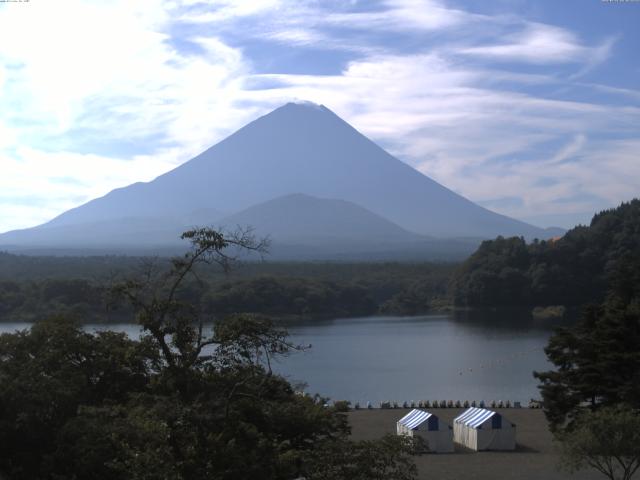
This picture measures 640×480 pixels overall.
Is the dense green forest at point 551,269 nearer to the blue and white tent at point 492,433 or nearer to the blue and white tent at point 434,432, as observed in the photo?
the blue and white tent at point 492,433

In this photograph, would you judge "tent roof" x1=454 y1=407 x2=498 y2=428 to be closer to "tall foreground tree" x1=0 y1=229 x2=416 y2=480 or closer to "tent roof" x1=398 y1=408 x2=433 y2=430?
"tent roof" x1=398 y1=408 x2=433 y2=430

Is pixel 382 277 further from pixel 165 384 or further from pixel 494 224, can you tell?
pixel 494 224

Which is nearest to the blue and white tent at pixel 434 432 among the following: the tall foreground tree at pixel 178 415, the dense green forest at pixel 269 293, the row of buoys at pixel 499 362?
the tall foreground tree at pixel 178 415

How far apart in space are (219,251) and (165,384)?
55.1 inches

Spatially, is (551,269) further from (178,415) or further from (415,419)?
(178,415)

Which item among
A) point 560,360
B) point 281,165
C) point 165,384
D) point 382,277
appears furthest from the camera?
→ point 281,165

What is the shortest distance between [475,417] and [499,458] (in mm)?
996

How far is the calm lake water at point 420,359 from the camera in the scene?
65.2ft

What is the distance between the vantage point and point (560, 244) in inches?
1705

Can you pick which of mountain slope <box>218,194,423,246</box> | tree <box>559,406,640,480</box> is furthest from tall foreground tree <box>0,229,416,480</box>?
mountain slope <box>218,194,423,246</box>

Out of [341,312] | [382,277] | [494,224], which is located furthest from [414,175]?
[341,312]

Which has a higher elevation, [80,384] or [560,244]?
[560,244]

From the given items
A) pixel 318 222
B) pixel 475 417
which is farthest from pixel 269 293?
pixel 318 222

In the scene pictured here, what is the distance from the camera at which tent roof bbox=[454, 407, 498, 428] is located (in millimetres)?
12656
